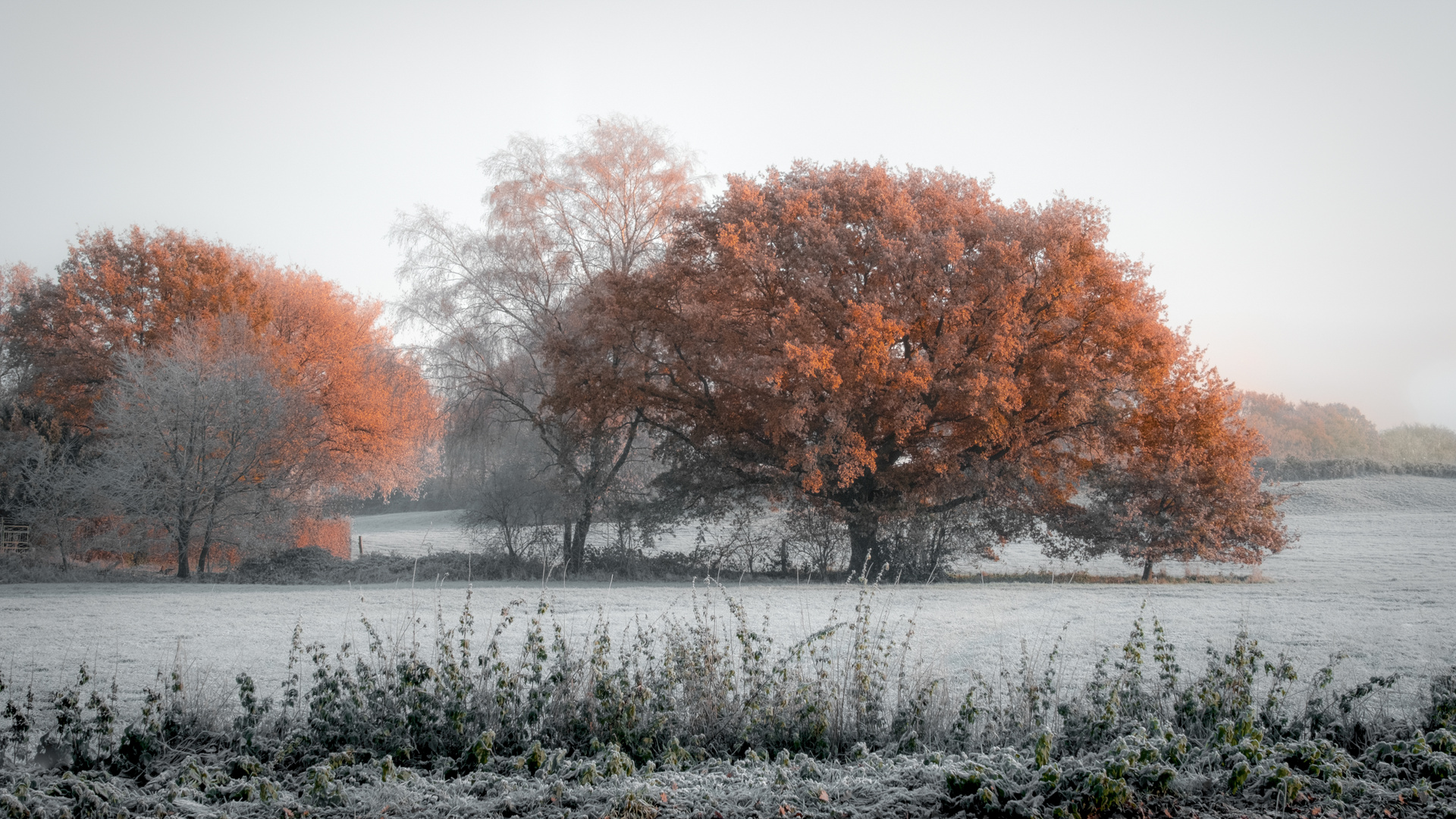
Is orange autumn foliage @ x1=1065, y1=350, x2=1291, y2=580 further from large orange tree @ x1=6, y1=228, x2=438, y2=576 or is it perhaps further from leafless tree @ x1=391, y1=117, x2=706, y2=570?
large orange tree @ x1=6, y1=228, x2=438, y2=576

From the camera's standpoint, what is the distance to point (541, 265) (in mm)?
25281

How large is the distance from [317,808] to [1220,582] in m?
22.0

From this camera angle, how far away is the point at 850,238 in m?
20.5

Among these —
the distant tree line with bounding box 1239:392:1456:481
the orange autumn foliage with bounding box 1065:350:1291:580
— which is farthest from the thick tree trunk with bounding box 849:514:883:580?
the distant tree line with bounding box 1239:392:1456:481

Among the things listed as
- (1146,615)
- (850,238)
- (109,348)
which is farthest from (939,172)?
(109,348)

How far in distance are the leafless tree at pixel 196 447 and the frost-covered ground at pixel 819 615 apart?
3.09 metres

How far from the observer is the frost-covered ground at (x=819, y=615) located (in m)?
8.69

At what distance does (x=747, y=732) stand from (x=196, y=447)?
21.3 meters

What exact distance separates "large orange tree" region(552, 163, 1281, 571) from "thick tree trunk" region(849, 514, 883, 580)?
0.23 feet

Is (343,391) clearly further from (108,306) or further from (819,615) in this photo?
(819,615)

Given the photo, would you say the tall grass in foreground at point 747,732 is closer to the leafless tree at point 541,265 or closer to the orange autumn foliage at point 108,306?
the leafless tree at point 541,265

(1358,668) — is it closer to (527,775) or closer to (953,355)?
(527,775)

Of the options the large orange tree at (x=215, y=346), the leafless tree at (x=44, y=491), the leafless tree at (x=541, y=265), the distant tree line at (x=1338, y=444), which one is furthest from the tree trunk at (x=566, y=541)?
the distant tree line at (x=1338, y=444)

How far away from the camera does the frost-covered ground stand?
869cm
